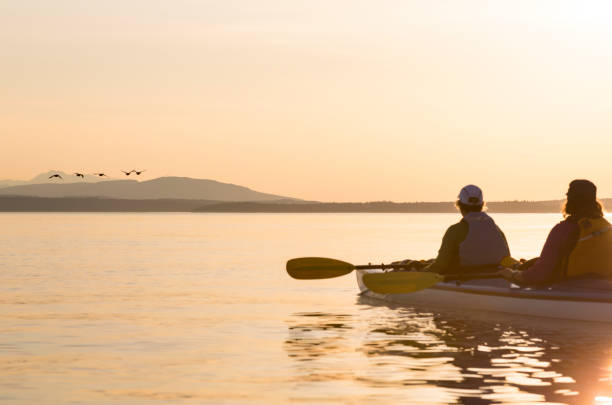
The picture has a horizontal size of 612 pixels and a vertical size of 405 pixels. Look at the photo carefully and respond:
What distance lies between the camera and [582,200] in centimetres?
1742

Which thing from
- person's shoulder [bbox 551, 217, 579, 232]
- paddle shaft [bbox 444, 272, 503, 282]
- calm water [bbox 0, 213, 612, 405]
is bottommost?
calm water [bbox 0, 213, 612, 405]

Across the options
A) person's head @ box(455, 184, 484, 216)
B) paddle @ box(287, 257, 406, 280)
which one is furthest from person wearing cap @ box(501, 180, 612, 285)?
paddle @ box(287, 257, 406, 280)

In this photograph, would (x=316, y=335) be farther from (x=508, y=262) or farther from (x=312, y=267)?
(x=312, y=267)

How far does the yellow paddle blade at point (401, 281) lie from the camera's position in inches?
826

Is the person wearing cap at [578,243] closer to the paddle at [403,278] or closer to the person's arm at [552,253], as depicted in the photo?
the person's arm at [552,253]

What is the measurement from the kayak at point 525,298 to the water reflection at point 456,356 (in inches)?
7.8

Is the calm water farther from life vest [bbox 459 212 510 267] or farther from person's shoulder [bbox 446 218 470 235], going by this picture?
person's shoulder [bbox 446 218 470 235]

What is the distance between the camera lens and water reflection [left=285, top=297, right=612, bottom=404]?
1256cm

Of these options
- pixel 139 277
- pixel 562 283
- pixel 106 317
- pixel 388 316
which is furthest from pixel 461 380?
pixel 139 277

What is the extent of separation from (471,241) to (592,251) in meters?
2.99

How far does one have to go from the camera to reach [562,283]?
61.5 feet

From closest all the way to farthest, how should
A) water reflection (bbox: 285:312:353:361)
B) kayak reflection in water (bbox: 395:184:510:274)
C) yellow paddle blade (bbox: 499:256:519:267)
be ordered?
1. water reflection (bbox: 285:312:353:361)
2. kayak reflection in water (bbox: 395:184:510:274)
3. yellow paddle blade (bbox: 499:256:519:267)

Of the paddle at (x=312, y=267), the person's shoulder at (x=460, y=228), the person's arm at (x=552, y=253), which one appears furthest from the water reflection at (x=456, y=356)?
the paddle at (x=312, y=267)

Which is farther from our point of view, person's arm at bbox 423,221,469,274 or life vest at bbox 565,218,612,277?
person's arm at bbox 423,221,469,274
